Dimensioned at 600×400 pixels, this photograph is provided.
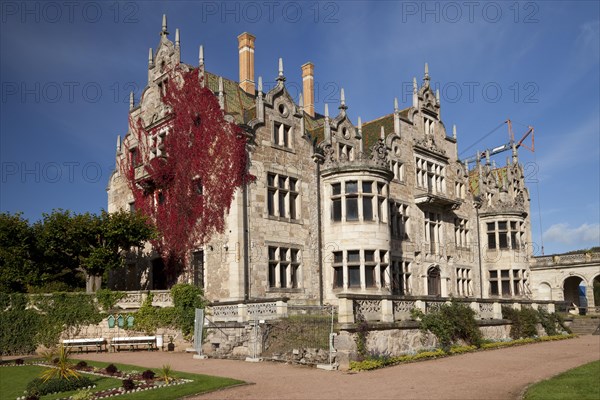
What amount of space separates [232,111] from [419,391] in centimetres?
1919

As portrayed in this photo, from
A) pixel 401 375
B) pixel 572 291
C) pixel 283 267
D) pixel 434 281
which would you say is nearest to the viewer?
pixel 401 375

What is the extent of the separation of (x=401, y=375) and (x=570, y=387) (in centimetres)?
480

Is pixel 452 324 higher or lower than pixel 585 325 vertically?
higher

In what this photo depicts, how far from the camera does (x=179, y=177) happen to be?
2767 centimetres

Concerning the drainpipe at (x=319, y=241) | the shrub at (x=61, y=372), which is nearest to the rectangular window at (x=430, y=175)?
the drainpipe at (x=319, y=241)

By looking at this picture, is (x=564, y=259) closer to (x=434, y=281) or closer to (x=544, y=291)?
(x=544, y=291)

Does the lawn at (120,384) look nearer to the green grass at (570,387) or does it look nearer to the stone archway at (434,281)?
the green grass at (570,387)

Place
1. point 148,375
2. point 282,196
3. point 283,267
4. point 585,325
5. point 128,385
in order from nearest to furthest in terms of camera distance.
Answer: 1. point 128,385
2. point 148,375
3. point 283,267
4. point 282,196
5. point 585,325

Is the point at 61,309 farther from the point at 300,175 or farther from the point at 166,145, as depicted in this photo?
the point at 300,175

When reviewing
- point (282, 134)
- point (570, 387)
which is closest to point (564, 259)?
point (282, 134)

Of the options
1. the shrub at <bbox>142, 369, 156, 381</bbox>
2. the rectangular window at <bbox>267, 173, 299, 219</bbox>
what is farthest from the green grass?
the rectangular window at <bbox>267, 173, 299, 219</bbox>

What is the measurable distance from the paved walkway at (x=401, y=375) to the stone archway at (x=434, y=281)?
37.8 ft

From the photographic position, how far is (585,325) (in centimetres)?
3656

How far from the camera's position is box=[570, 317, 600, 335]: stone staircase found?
35656 millimetres
